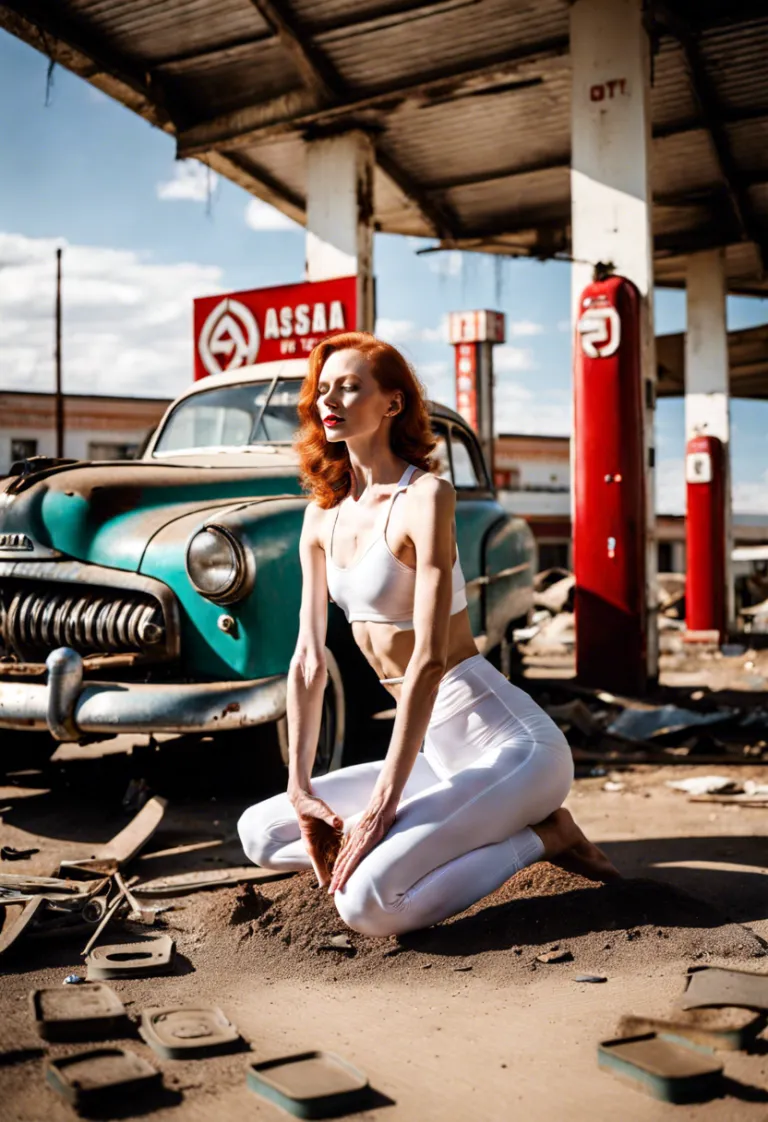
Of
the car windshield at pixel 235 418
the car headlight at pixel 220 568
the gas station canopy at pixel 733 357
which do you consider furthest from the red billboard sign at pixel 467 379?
the car headlight at pixel 220 568

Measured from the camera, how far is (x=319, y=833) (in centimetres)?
279

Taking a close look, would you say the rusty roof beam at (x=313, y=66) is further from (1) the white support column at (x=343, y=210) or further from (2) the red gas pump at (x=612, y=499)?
(2) the red gas pump at (x=612, y=499)

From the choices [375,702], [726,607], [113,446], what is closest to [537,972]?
[375,702]

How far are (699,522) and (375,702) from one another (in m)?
9.36

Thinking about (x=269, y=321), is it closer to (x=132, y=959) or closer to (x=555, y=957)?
(x=132, y=959)

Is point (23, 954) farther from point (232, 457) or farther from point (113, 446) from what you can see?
point (113, 446)

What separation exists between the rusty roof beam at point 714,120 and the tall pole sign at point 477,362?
415cm

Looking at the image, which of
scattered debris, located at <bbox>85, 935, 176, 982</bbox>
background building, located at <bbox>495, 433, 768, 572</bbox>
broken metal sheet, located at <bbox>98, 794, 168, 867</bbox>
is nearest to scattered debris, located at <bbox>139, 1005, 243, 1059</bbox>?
scattered debris, located at <bbox>85, 935, 176, 982</bbox>

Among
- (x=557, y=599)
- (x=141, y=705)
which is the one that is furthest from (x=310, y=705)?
(x=557, y=599)

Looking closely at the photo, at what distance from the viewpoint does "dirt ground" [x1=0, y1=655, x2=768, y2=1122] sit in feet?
6.32

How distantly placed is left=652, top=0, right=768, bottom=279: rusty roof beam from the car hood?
574cm

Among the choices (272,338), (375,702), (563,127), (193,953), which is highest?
(563,127)

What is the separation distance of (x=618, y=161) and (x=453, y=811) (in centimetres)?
682

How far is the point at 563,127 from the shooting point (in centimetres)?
1058
